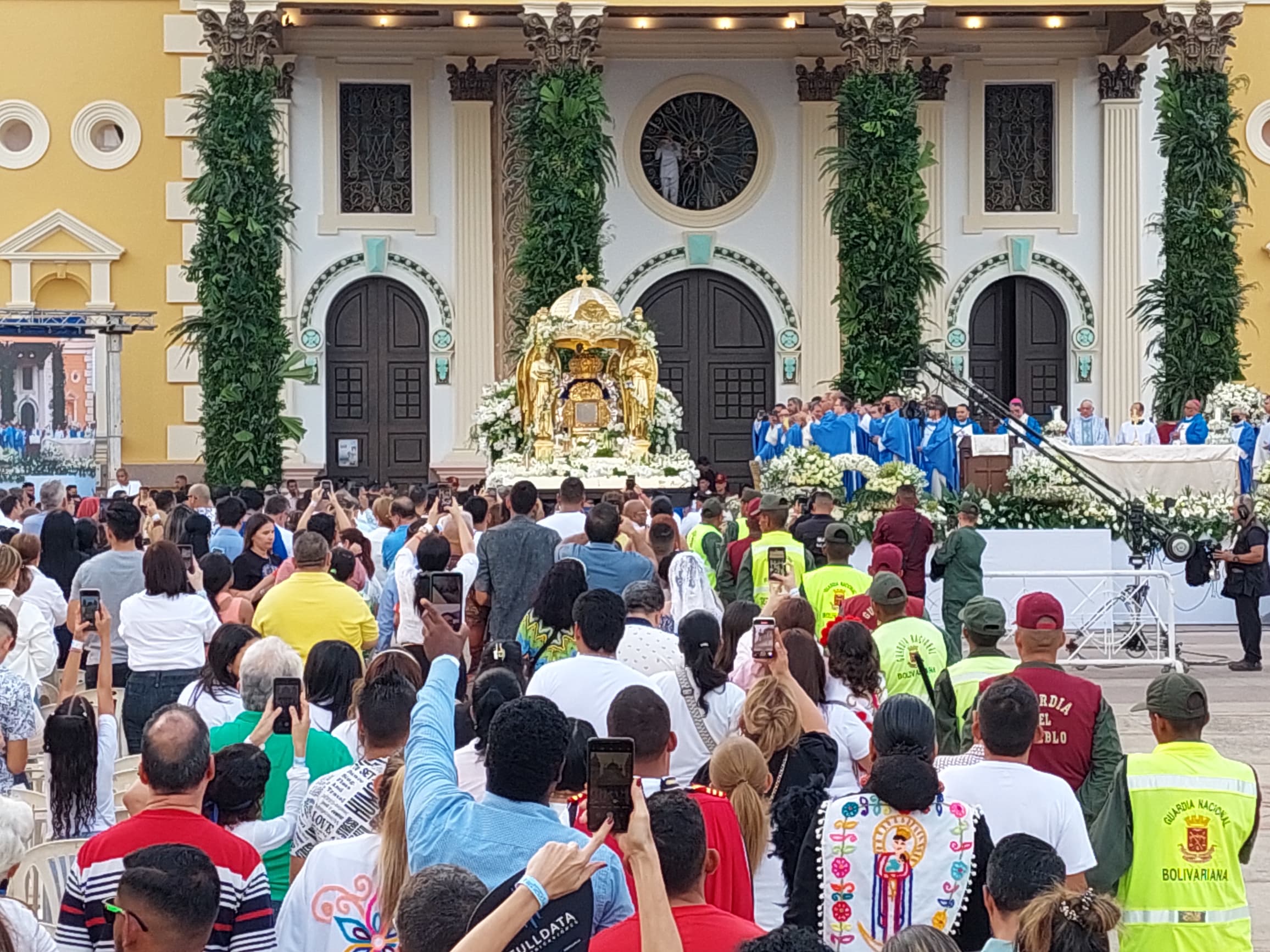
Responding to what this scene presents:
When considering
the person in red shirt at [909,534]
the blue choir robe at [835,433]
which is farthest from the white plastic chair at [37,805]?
the blue choir robe at [835,433]

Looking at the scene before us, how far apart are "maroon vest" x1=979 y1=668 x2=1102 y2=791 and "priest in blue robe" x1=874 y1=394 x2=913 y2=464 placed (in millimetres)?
17742

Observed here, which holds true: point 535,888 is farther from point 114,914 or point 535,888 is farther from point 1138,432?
point 1138,432

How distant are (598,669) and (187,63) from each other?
25.6 meters

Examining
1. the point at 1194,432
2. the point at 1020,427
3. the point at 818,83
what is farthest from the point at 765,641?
the point at 818,83

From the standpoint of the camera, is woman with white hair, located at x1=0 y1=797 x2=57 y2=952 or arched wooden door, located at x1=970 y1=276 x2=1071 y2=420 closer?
woman with white hair, located at x1=0 y1=797 x2=57 y2=952

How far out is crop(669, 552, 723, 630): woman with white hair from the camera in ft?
35.1

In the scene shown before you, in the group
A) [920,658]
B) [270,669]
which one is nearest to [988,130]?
[920,658]

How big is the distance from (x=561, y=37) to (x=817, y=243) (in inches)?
228

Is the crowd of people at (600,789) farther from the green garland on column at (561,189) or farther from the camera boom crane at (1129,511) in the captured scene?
the green garland on column at (561,189)

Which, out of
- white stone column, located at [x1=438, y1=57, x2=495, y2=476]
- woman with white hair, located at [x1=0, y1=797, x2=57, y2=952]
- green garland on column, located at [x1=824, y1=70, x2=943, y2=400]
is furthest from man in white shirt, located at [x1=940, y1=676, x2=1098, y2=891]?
white stone column, located at [x1=438, y1=57, x2=495, y2=476]

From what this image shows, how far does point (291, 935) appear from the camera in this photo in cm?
525

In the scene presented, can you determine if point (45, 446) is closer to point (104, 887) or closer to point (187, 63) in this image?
point (187, 63)

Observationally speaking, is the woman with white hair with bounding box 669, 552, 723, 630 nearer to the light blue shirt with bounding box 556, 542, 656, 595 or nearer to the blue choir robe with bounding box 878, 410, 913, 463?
the light blue shirt with bounding box 556, 542, 656, 595

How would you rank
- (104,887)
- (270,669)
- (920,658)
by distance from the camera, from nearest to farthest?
(104,887), (270,669), (920,658)
